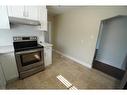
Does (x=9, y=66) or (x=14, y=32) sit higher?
(x=14, y=32)

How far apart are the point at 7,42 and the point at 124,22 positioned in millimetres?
3550

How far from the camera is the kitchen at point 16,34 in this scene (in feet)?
5.92

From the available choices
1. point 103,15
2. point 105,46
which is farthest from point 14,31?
point 105,46

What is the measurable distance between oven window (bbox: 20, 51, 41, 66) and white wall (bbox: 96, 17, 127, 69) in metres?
2.24

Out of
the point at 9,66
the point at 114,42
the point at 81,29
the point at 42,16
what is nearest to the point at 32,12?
the point at 42,16

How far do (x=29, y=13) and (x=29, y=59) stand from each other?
1.36 meters

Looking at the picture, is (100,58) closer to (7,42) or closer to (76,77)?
(76,77)

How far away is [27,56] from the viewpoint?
2176mm

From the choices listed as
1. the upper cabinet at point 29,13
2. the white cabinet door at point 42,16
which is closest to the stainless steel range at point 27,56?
the white cabinet door at point 42,16

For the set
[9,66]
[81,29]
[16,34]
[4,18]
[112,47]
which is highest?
[4,18]

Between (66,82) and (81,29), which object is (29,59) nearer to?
(66,82)

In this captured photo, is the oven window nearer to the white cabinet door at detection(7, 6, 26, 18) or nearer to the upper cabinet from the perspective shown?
the upper cabinet

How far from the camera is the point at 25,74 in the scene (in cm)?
219

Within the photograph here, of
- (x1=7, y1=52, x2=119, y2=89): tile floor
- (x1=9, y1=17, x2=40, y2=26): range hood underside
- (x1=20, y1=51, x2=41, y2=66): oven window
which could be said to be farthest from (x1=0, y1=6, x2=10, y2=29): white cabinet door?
(x1=7, y1=52, x2=119, y2=89): tile floor
